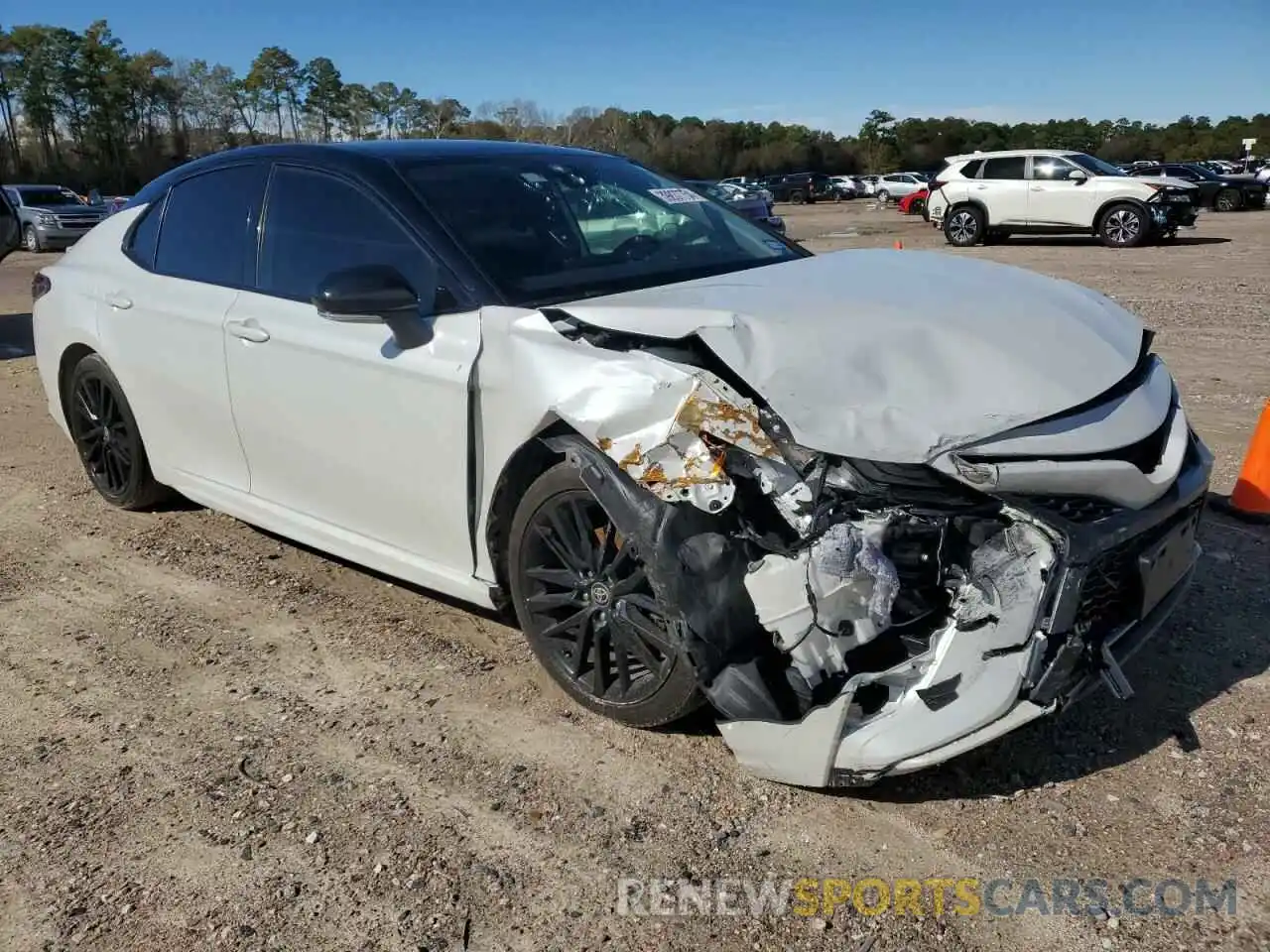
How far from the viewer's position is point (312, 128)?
82312mm

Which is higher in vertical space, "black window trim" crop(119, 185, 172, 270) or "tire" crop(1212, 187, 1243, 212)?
"black window trim" crop(119, 185, 172, 270)

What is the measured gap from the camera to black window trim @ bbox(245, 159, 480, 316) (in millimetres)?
3322

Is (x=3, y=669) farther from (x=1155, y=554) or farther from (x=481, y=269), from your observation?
(x=1155, y=554)

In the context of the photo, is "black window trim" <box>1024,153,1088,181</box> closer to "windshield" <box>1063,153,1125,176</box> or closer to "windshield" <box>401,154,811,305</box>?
"windshield" <box>1063,153,1125,176</box>

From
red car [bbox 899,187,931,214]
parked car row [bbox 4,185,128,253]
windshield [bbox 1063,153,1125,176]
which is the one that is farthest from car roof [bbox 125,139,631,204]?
red car [bbox 899,187,931,214]

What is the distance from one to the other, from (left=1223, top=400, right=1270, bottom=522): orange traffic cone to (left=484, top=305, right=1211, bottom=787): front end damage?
2.20 m

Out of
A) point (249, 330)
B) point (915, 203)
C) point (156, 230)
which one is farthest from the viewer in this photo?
point (915, 203)

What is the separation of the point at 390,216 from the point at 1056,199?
19549 mm

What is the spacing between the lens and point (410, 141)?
4.16 meters

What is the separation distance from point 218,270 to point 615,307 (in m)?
2.06

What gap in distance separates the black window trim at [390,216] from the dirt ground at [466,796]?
1.24 m

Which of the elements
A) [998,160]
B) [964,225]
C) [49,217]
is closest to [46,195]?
[49,217]

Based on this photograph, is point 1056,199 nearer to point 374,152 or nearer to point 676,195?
point 676,195

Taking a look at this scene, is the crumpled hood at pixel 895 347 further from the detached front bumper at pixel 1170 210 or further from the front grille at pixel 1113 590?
the detached front bumper at pixel 1170 210
